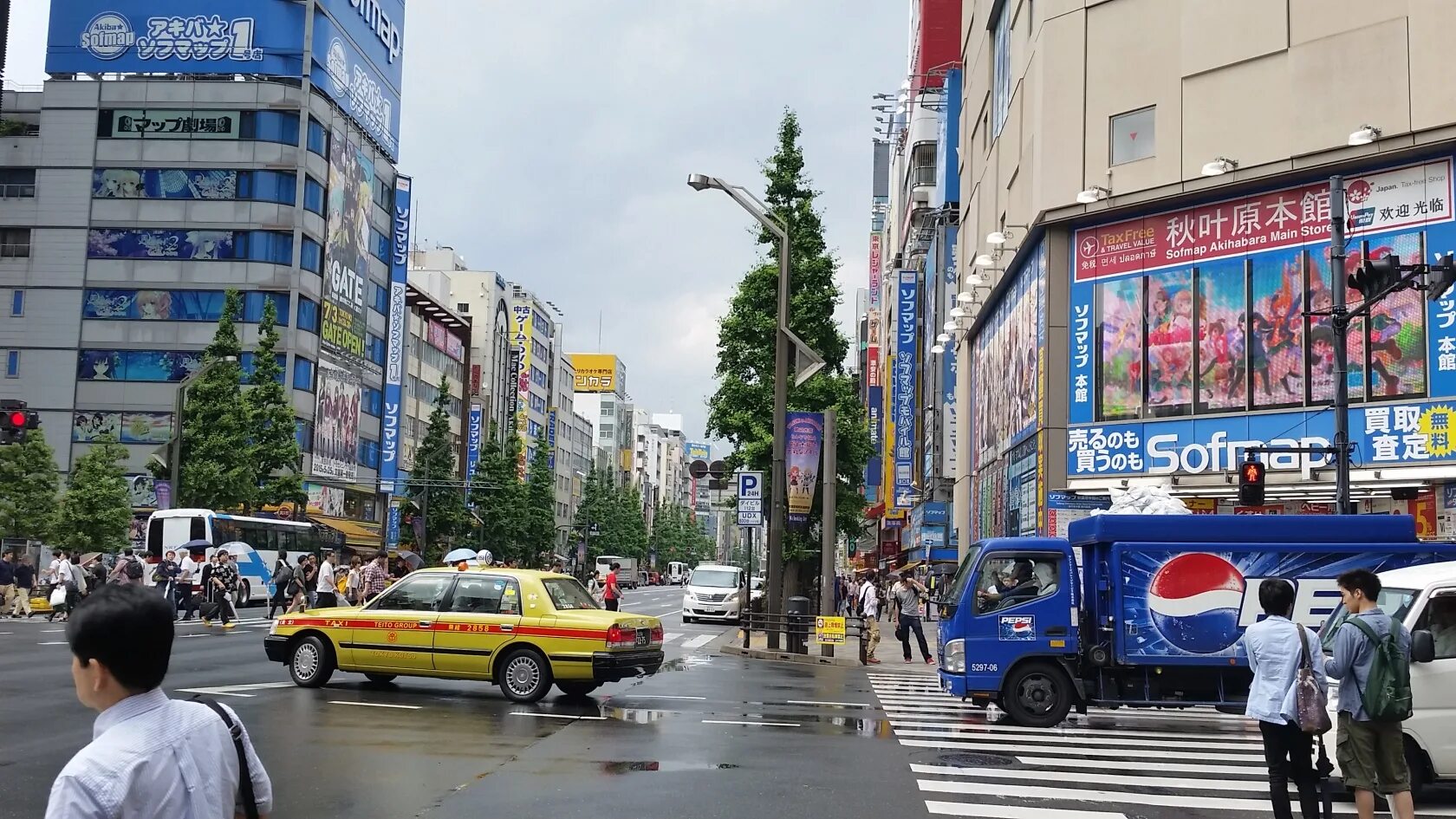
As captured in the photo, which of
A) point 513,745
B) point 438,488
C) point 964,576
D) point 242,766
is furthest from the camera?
point 438,488

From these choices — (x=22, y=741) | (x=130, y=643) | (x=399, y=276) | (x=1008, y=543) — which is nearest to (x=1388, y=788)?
(x=130, y=643)

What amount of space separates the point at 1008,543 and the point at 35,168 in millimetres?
63582

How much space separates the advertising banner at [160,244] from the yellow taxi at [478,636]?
53.0 metres

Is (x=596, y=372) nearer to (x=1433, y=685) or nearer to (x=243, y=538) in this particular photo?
(x=243, y=538)

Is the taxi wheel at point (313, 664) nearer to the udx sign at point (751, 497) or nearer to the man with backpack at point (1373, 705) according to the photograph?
the man with backpack at point (1373, 705)

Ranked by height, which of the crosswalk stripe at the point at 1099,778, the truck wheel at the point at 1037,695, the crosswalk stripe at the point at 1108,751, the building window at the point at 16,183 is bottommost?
the crosswalk stripe at the point at 1108,751

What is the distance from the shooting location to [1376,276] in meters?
16.1

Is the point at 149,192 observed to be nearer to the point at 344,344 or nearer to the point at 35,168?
the point at 35,168

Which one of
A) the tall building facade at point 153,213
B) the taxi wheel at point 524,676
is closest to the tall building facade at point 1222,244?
the taxi wheel at point 524,676

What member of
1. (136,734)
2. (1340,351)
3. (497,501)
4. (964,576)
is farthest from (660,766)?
(497,501)

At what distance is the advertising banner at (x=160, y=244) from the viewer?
65.7m

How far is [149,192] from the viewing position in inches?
2608

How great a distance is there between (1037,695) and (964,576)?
174 cm

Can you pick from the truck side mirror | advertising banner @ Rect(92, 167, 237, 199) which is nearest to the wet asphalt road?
the truck side mirror
